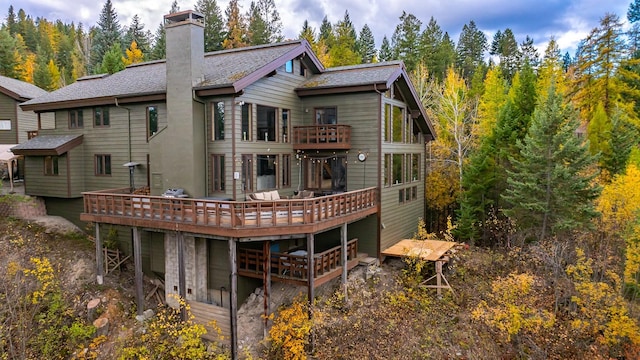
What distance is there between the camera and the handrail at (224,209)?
12508 millimetres

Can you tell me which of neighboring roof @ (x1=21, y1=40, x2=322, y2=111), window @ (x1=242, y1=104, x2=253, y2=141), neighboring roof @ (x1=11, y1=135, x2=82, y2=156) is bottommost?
neighboring roof @ (x1=11, y1=135, x2=82, y2=156)

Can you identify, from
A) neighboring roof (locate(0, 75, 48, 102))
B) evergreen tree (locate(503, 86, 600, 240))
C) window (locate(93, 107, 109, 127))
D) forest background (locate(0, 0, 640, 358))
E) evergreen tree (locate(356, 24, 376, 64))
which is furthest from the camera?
evergreen tree (locate(356, 24, 376, 64))

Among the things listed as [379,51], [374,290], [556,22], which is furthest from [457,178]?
[379,51]

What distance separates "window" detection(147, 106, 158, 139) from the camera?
17609mm

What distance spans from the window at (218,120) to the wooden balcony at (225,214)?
9.87 ft

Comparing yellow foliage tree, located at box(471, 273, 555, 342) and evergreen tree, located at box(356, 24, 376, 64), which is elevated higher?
evergreen tree, located at box(356, 24, 376, 64)

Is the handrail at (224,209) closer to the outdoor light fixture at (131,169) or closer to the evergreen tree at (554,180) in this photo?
the outdoor light fixture at (131,169)

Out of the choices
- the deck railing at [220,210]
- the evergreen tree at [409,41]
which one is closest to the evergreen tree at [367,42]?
the evergreen tree at [409,41]

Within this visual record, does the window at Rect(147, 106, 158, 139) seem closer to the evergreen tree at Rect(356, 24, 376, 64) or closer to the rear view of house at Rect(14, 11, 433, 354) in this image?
the rear view of house at Rect(14, 11, 433, 354)

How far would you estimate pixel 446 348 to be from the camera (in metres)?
13.8

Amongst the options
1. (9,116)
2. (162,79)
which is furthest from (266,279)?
(9,116)

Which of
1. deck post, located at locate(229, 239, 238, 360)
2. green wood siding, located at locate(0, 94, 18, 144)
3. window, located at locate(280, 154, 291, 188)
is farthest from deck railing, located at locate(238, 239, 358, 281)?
green wood siding, located at locate(0, 94, 18, 144)

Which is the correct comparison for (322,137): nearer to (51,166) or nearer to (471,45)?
(51,166)

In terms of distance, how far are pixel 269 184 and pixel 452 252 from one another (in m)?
9.23
